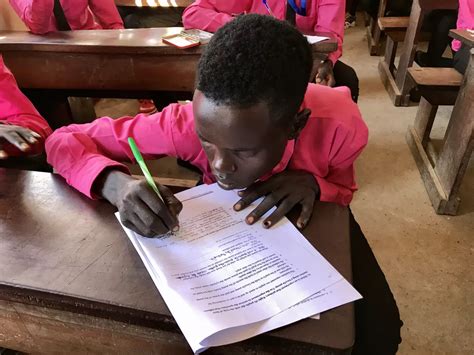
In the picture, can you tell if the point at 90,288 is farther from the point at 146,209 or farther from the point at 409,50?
the point at 409,50

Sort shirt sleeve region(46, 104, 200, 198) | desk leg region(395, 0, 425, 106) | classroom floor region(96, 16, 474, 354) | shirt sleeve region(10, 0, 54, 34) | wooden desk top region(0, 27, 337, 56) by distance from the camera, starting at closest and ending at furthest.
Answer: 1. shirt sleeve region(46, 104, 200, 198)
2. classroom floor region(96, 16, 474, 354)
3. wooden desk top region(0, 27, 337, 56)
4. shirt sleeve region(10, 0, 54, 34)
5. desk leg region(395, 0, 425, 106)

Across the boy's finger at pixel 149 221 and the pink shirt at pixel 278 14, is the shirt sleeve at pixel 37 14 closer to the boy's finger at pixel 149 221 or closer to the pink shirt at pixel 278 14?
the pink shirt at pixel 278 14

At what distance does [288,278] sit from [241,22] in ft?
1.37

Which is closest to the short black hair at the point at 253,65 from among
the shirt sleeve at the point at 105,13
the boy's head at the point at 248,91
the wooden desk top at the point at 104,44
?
the boy's head at the point at 248,91

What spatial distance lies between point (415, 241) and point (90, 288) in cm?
148

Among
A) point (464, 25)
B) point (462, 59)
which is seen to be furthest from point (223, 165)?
point (464, 25)

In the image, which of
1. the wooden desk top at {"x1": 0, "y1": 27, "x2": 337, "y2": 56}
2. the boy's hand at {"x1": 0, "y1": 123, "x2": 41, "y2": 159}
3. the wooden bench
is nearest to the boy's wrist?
the boy's hand at {"x1": 0, "y1": 123, "x2": 41, "y2": 159}

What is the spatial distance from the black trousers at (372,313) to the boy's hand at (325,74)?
0.89 m

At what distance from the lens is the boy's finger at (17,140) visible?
3.14 ft

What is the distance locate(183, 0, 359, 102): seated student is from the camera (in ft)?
6.23

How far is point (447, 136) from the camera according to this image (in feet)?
6.30

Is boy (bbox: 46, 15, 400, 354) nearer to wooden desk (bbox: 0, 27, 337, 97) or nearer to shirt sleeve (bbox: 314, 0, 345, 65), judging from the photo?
wooden desk (bbox: 0, 27, 337, 97)

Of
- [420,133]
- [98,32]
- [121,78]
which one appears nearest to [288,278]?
[121,78]

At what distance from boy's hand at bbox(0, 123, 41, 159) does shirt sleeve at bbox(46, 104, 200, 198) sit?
66 mm
